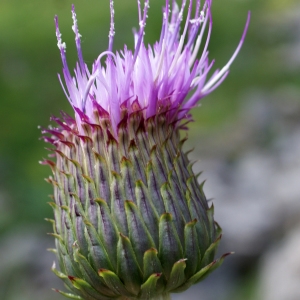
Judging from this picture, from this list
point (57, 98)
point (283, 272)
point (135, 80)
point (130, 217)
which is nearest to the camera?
point (130, 217)

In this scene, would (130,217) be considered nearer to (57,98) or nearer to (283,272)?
(283,272)

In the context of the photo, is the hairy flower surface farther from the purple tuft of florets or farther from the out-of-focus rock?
the out-of-focus rock

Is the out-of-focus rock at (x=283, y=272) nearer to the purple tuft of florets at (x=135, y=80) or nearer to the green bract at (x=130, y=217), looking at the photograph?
the green bract at (x=130, y=217)

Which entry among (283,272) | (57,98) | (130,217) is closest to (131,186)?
(130,217)

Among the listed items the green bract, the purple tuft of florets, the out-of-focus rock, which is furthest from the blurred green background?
the purple tuft of florets

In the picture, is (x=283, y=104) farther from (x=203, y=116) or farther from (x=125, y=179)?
(x=125, y=179)

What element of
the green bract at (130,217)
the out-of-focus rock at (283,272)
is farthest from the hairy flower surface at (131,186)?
the out-of-focus rock at (283,272)
